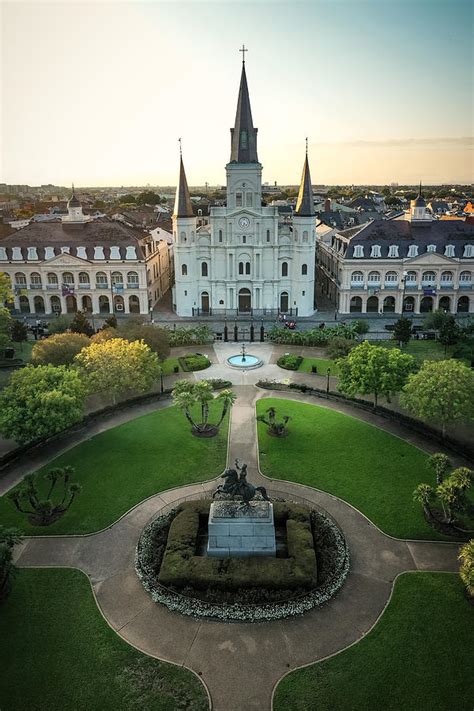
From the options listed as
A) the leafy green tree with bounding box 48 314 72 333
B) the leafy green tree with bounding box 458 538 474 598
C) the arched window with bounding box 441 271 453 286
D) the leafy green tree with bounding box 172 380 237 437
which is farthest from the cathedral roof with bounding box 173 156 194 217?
the leafy green tree with bounding box 458 538 474 598

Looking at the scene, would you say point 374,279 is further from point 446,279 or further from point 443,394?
point 443,394

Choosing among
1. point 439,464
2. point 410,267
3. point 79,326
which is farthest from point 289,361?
point 410,267

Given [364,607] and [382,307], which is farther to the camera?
[382,307]

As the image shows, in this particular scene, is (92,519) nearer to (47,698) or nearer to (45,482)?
(45,482)

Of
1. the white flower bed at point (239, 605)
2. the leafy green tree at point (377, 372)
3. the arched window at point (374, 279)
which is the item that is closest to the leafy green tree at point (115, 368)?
the leafy green tree at point (377, 372)

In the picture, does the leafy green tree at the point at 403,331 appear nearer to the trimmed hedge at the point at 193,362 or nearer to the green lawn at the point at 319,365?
the green lawn at the point at 319,365

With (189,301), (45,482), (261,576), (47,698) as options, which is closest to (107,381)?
(45,482)
